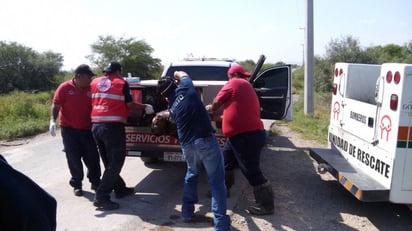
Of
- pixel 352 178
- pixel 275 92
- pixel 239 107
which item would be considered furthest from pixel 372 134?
pixel 275 92

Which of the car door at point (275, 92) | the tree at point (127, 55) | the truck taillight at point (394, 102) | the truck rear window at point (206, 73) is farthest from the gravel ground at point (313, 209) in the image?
the tree at point (127, 55)

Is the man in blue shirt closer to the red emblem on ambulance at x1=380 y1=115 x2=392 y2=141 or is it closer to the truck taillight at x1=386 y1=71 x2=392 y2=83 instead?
the red emblem on ambulance at x1=380 y1=115 x2=392 y2=141

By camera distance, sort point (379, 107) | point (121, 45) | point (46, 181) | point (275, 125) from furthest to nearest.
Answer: point (121, 45)
point (275, 125)
point (46, 181)
point (379, 107)

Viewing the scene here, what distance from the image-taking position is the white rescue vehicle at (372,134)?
4.23 metres

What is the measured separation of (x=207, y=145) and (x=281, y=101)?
9.95 ft

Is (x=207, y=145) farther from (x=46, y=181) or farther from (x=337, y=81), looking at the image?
(x=46, y=181)

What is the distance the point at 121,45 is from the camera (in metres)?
40.2

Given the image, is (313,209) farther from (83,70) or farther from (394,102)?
(83,70)

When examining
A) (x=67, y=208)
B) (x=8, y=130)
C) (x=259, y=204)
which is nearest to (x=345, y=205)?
(x=259, y=204)

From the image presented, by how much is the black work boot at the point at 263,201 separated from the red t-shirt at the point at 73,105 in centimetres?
255

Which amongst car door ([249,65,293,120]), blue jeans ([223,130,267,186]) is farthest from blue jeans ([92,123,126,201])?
car door ([249,65,293,120])

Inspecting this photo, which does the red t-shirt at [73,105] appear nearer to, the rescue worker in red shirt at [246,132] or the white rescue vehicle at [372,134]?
the rescue worker in red shirt at [246,132]

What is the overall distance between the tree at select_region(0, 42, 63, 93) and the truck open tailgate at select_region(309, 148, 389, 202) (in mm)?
42727

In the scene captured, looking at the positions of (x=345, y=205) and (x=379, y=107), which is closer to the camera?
(x=379, y=107)
